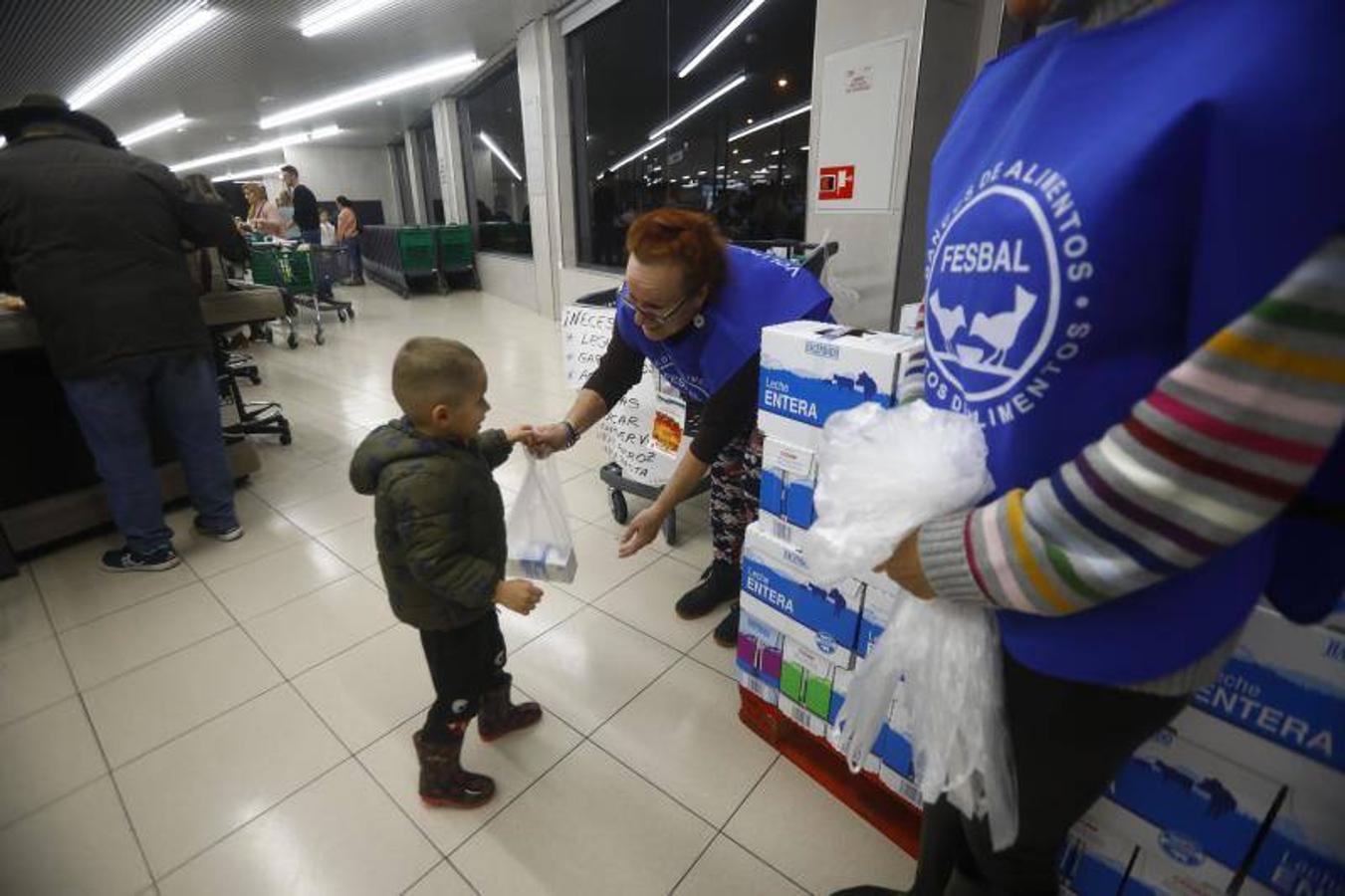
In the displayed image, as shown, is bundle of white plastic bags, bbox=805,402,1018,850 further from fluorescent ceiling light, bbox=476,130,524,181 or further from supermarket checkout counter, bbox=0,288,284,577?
fluorescent ceiling light, bbox=476,130,524,181

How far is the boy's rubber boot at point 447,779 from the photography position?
1.37 meters

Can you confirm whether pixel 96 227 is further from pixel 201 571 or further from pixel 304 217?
pixel 304 217

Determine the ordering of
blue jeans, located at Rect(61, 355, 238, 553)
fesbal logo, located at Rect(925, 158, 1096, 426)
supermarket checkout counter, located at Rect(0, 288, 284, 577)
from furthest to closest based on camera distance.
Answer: supermarket checkout counter, located at Rect(0, 288, 284, 577) < blue jeans, located at Rect(61, 355, 238, 553) < fesbal logo, located at Rect(925, 158, 1096, 426)

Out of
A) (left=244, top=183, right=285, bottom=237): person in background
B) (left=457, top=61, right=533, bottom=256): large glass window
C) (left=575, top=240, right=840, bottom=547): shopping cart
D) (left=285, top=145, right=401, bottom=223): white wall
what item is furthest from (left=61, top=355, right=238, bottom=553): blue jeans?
(left=285, top=145, right=401, bottom=223): white wall

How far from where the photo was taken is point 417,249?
9.09 m

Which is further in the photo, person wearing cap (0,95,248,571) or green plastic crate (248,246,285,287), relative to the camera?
green plastic crate (248,246,285,287)

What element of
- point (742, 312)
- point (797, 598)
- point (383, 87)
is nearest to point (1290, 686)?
point (797, 598)

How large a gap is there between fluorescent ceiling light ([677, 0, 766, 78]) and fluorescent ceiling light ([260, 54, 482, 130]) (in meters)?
3.79

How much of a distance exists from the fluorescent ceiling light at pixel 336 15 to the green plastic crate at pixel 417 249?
9.20 ft

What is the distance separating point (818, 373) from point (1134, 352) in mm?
706

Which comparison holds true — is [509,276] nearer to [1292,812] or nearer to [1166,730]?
[1166,730]

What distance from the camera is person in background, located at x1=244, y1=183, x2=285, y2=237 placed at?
23.8 feet

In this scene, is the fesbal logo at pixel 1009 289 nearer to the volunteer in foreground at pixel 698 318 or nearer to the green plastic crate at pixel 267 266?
the volunteer in foreground at pixel 698 318

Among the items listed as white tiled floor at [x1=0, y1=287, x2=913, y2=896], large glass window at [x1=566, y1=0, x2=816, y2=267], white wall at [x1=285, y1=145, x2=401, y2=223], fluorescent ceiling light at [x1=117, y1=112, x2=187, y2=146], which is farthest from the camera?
white wall at [x1=285, y1=145, x2=401, y2=223]
